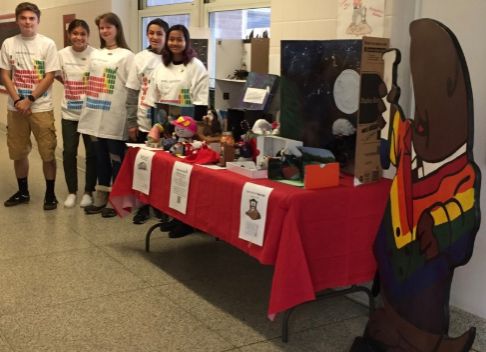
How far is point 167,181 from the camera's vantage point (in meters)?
3.12

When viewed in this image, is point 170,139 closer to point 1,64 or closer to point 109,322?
point 109,322

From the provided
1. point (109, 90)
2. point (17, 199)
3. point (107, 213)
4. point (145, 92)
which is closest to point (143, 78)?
point (145, 92)

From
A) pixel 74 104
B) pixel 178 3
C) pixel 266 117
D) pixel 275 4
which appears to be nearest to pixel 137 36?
pixel 178 3

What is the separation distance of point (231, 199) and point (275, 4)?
1477mm

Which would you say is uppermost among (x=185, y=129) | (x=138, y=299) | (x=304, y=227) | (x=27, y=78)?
(x=27, y=78)

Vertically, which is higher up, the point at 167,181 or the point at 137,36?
the point at 137,36

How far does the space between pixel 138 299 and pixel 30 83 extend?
→ 2.33m

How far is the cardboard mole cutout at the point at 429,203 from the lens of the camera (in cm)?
183

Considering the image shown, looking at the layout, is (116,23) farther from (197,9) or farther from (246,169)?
(246,169)

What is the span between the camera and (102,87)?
4.30 meters

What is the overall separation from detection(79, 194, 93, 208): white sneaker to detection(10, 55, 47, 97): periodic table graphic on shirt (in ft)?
2.84

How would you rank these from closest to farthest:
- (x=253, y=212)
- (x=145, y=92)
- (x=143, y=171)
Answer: (x=253, y=212)
(x=143, y=171)
(x=145, y=92)

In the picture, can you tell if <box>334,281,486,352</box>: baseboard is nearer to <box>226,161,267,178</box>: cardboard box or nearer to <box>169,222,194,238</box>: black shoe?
<box>226,161,267,178</box>: cardboard box

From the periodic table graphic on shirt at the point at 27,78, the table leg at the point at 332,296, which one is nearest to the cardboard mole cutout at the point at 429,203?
the table leg at the point at 332,296
